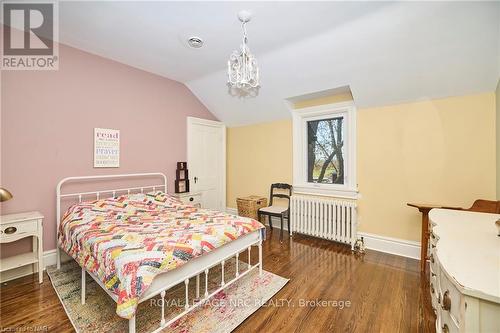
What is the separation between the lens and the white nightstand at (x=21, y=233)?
214 cm

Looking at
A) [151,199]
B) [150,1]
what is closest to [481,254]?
[150,1]

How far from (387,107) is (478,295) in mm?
2777

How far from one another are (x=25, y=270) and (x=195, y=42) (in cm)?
321

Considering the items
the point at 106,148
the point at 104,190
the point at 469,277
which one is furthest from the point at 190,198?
the point at 469,277

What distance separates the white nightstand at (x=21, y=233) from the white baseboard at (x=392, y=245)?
395 cm

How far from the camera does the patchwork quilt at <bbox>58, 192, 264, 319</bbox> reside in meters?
1.44

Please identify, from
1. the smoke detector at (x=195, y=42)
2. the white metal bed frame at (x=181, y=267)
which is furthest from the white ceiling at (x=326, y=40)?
the white metal bed frame at (x=181, y=267)

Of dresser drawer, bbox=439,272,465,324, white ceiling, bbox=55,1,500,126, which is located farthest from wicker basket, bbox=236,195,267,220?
dresser drawer, bbox=439,272,465,324

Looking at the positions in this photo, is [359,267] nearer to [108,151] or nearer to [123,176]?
[123,176]

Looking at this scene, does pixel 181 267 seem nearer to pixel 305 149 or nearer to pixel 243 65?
pixel 243 65

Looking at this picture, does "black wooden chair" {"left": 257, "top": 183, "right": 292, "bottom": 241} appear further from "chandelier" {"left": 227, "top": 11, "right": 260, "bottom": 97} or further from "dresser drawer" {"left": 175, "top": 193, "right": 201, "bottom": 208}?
"chandelier" {"left": 227, "top": 11, "right": 260, "bottom": 97}

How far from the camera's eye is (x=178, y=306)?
6.42 ft

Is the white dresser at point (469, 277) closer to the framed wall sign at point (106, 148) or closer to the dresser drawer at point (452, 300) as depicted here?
the dresser drawer at point (452, 300)

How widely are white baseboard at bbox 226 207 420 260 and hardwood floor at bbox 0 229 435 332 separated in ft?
0.43
